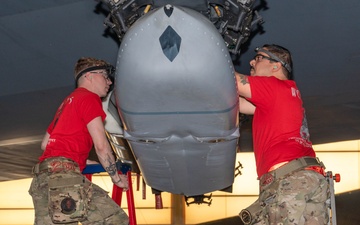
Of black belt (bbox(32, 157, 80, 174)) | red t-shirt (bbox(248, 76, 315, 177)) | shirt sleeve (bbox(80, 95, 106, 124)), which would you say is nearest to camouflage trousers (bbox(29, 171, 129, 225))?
black belt (bbox(32, 157, 80, 174))

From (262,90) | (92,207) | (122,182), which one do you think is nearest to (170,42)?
(262,90)

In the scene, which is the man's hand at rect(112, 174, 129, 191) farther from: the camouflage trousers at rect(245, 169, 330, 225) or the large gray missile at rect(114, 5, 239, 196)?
the camouflage trousers at rect(245, 169, 330, 225)

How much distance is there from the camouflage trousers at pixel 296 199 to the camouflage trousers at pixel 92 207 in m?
1.35

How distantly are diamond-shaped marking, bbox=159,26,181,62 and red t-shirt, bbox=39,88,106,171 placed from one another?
6.68 ft

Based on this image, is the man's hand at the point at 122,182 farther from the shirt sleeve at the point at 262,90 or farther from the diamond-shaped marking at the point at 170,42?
the diamond-shaped marking at the point at 170,42

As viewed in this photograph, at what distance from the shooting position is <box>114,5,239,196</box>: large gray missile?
4.25 m

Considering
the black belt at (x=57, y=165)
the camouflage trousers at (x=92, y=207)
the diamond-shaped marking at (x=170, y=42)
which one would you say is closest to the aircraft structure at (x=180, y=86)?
the diamond-shaped marking at (x=170, y=42)

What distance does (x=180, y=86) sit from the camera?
14.6 feet

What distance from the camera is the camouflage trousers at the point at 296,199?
5.36 m

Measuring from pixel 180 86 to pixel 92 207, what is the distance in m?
2.11

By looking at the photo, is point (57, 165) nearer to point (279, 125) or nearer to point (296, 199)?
point (279, 125)

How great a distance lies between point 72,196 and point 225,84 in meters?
2.00

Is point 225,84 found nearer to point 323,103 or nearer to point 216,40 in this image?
point 216,40

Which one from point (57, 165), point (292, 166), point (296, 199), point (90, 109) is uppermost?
point (90, 109)
